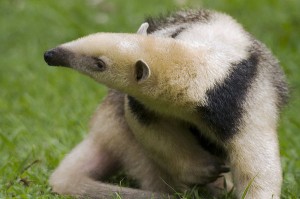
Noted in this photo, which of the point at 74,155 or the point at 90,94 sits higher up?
the point at 90,94

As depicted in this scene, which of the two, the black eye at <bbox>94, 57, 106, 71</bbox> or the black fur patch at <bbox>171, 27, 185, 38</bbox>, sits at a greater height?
the black fur patch at <bbox>171, 27, 185, 38</bbox>

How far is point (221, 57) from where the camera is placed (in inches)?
248

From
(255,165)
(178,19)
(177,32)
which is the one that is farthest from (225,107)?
(178,19)

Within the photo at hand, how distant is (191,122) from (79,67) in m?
1.03

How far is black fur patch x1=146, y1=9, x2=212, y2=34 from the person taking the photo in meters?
7.19

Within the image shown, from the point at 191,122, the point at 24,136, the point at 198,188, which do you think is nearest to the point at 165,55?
the point at 191,122

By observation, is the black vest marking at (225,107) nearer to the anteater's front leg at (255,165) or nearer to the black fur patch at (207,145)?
the anteater's front leg at (255,165)

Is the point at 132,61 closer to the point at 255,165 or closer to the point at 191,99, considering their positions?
the point at 191,99

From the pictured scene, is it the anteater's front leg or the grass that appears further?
the grass

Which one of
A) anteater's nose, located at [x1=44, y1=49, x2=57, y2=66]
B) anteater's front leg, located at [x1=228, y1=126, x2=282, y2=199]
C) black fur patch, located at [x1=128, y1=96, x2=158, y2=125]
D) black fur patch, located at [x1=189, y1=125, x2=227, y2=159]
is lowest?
anteater's front leg, located at [x1=228, y1=126, x2=282, y2=199]

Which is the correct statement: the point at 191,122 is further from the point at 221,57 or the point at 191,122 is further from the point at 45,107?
the point at 45,107

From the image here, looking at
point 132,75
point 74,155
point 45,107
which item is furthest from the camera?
point 45,107

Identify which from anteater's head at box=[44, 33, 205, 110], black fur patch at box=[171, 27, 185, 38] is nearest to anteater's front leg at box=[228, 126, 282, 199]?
anteater's head at box=[44, 33, 205, 110]

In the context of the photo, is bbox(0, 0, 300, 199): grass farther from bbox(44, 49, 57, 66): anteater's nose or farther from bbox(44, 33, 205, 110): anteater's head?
bbox(44, 49, 57, 66): anteater's nose
